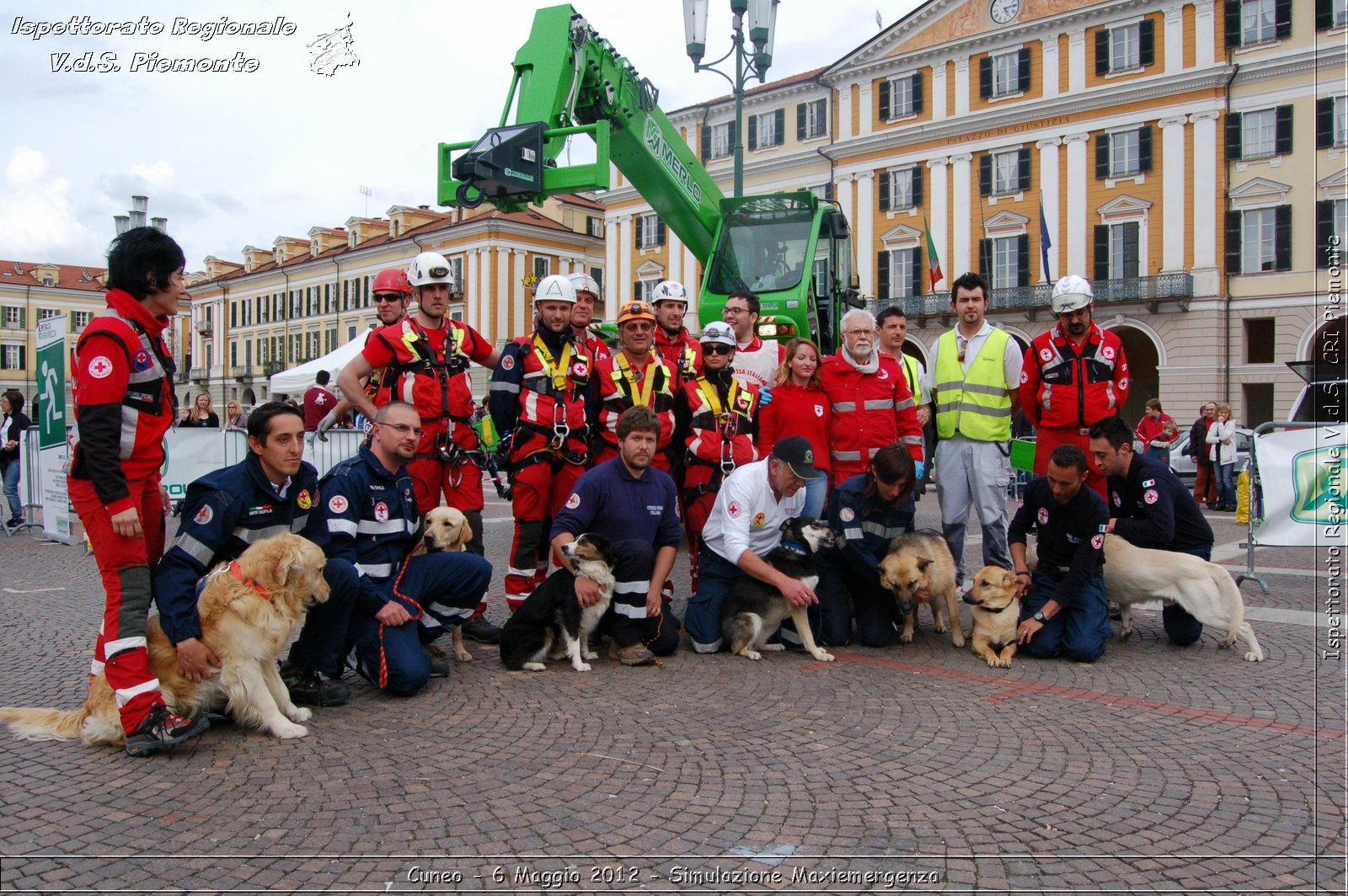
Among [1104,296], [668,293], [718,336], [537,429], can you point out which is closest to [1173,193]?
[1104,296]

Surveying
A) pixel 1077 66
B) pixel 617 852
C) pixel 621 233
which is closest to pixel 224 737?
pixel 617 852

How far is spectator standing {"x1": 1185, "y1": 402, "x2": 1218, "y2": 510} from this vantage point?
1691 centimetres

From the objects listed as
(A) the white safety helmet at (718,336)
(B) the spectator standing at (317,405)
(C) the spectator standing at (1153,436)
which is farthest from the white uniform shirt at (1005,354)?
(C) the spectator standing at (1153,436)

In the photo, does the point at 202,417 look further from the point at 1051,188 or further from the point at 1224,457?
the point at 1051,188

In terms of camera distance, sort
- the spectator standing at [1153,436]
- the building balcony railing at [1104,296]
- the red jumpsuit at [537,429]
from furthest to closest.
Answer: the building balcony railing at [1104,296] → the spectator standing at [1153,436] → the red jumpsuit at [537,429]

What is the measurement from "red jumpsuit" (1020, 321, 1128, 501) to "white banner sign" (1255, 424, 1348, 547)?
7.54 ft

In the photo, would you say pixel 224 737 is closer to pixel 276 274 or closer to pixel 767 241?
pixel 767 241

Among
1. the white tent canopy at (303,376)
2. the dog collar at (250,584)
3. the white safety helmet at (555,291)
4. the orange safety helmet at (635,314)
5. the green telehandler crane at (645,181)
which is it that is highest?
the green telehandler crane at (645,181)

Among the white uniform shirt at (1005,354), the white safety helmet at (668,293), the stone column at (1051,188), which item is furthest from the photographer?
the stone column at (1051,188)

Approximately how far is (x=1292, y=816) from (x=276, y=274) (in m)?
81.9

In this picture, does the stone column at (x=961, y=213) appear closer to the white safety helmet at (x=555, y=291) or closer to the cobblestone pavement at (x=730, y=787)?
the white safety helmet at (x=555, y=291)

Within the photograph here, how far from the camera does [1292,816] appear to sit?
337 cm

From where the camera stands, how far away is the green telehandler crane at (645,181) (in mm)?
8406

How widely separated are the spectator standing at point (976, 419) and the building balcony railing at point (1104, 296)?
101 feet
